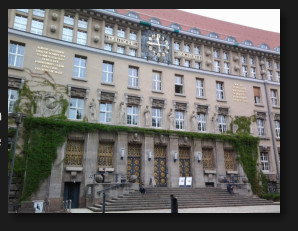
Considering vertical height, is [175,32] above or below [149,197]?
above

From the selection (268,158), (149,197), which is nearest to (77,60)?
(149,197)

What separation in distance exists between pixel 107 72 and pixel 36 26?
23.3 ft

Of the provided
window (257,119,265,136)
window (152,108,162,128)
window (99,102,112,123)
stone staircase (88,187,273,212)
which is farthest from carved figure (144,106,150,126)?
window (257,119,265,136)

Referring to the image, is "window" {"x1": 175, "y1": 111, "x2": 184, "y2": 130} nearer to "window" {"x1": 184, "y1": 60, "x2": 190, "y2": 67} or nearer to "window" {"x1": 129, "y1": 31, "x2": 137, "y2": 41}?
"window" {"x1": 184, "y1": 60, "x2": 190, "y2": 67}

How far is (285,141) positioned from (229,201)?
8721mm

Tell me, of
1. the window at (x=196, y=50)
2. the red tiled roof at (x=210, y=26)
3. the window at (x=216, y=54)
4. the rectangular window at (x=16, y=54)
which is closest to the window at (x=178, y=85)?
the window at (x=196, y=50)

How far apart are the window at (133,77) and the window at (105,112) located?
321 centimetres

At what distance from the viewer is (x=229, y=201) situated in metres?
18.4

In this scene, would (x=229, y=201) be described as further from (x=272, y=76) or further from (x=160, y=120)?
(x=272, y=76)

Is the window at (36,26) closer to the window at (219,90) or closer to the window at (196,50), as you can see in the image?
the window at (196,50)

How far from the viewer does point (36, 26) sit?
20594mm

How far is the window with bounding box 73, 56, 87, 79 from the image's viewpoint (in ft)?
69.2

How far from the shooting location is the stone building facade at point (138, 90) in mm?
19016

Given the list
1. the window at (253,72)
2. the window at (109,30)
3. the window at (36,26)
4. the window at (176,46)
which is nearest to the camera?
the window at (36,26)
